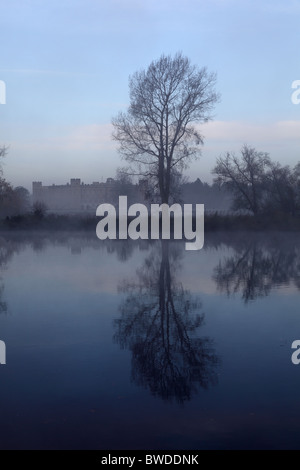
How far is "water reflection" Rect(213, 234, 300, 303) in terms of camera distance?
12750mm

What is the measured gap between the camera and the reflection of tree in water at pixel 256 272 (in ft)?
42.1

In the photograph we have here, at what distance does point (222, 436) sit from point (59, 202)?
250 ft

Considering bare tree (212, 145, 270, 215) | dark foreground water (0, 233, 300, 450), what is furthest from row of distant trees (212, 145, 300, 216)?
dark foreground water (0, 233, 300, 450)

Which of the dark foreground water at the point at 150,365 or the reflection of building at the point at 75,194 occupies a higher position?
the reflection of building at the point at 75,194

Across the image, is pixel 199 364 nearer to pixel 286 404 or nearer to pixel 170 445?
pixel 286 404

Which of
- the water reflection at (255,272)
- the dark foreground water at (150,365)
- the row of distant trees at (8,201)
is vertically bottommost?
the dark foreground water at (150,365)

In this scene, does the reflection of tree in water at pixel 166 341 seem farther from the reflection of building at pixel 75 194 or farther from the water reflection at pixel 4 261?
the reflection of building at pixel 75 194

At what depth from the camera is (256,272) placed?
16.0 metres

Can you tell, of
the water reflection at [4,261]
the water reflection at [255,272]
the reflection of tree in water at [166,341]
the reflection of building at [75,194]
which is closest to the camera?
the reflection of tree in water at [166,341]

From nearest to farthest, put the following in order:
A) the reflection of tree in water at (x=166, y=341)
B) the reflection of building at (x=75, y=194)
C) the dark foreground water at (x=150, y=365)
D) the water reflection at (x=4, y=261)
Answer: the dark foreground water at (x=150, y=365), the reflection of tree in water at (x=166, y=341), the water reflection at (x=4, y=261), the reflection of building at (x=75, y=194)

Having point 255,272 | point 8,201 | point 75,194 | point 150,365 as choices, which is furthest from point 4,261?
point 75,194

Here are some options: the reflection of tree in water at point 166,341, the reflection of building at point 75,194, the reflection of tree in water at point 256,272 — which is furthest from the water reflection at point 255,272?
the reflection of building at point 75,194

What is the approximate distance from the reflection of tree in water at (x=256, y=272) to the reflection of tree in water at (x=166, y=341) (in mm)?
1397

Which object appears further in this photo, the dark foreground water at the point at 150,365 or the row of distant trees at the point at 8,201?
the row of distant trees at the point at 8,201
